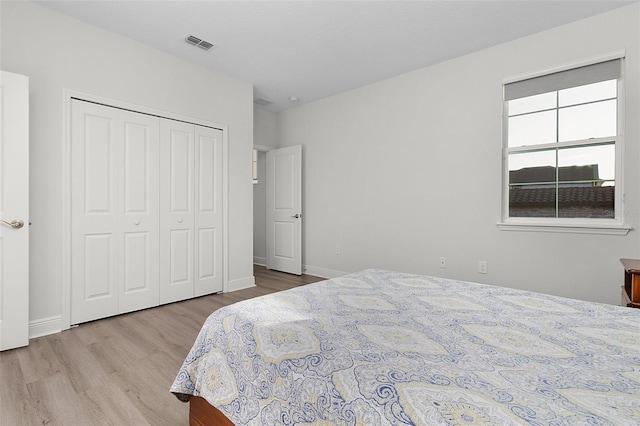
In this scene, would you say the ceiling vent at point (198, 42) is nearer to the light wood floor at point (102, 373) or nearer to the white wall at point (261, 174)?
the white wall at point (261, 174)

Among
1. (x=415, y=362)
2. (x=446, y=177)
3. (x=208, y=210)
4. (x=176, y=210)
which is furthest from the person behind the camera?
(x=208, y=210)

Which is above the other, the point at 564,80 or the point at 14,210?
the point at 564,80

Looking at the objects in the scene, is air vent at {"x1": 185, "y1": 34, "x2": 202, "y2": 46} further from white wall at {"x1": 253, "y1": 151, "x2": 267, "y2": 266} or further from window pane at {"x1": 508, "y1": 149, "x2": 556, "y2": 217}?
window pane at {"x1": 508, "y1": 149, "x2": 556, "y2": 217}

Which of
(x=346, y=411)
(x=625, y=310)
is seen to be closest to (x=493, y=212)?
(x=625, y=310)

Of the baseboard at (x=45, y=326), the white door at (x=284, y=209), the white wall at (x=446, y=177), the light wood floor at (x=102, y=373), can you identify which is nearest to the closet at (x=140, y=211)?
the baseboard at (x=45, y=326)

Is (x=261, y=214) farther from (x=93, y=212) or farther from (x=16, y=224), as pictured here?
(x=16, y=224)

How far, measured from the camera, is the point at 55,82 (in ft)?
8.73

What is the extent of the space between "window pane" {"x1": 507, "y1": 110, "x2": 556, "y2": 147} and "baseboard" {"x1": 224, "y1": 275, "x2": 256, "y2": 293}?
346 cm

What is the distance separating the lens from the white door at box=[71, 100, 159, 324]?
9.13 feet

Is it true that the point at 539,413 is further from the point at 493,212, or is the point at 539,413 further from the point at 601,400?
the point at 493,212

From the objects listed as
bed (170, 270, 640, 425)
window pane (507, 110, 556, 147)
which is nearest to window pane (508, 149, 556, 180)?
window pane (507, 110, 556, 147)

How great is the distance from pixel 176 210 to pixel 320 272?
2304 millimetres

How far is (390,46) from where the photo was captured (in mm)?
3227

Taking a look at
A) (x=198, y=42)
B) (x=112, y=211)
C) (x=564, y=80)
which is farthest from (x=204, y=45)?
(x=564, y=80)
